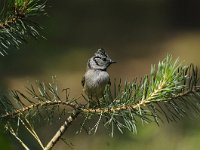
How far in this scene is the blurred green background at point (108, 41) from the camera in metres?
8.38

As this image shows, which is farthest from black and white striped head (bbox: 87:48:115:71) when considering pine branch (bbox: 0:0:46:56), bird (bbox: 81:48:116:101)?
pine branch (bbox: 0:0:46:56)

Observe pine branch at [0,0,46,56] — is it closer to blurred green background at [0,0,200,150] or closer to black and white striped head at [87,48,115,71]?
black and white striped head at [87,48,115,71]

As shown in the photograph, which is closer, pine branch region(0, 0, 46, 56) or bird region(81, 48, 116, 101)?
pine branch region(0, 0, 46, 56)

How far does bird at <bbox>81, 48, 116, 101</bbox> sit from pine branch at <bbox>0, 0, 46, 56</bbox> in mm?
748

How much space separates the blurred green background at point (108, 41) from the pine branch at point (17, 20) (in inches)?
167

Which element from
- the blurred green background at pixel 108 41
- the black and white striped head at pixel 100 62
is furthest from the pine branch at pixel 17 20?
the blurred green background at pixel 108 41

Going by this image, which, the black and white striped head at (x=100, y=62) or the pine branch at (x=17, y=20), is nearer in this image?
the pine branch at (x=17, y=20)

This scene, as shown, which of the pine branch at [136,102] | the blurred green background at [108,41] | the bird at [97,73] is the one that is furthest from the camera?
the blurred green background at [108,41]

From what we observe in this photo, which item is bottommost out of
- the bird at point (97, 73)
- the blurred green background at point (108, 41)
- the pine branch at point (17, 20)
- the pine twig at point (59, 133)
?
the blurred green background at point (108, 41)

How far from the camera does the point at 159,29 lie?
1051cm

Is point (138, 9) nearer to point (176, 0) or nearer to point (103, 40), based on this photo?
point (176, 0)

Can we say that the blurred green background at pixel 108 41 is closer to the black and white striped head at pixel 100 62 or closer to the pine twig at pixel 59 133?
the black and white striped head at pixel 100 62

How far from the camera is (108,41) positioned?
10.2 metres

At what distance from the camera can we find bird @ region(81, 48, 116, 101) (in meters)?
2.56
